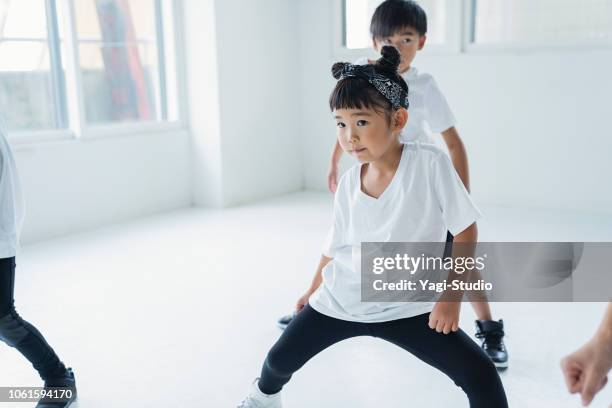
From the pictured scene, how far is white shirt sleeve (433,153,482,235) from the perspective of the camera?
1320 mm

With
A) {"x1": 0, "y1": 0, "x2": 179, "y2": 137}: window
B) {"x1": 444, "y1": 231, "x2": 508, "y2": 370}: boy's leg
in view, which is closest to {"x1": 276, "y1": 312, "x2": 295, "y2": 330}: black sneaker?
{"x1": 444, "y1": 231, "x2": 508, "y2": 370}: boy's leg

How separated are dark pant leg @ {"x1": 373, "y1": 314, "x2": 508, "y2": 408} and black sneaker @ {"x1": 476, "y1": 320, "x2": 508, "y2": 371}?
2.30 feet

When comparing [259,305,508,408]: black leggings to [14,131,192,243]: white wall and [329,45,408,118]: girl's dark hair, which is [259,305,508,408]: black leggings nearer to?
[329,45,408,118]: girl's dark hair

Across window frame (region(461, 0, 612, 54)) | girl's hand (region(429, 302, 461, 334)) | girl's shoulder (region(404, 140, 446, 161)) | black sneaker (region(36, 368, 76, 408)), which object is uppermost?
window frame (region(461, 0, 612, 54))

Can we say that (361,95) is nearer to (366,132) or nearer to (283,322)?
(366,132)

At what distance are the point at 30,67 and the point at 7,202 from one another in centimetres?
244

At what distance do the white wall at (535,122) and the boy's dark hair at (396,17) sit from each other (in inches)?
94.3

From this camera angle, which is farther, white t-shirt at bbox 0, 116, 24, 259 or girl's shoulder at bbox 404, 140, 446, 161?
white t-shirt at bbox 0, 116, 24, 259

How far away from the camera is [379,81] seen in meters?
1.37

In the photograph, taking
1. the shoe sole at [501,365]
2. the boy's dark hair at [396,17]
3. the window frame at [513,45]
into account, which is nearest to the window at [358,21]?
the window frame at [513,45]

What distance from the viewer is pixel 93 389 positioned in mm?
1890

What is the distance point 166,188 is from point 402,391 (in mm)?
2930

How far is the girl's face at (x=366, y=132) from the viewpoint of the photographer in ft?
4.50

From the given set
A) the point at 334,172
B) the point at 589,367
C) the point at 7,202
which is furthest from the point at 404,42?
the point at 589,367
